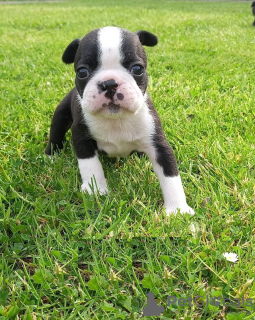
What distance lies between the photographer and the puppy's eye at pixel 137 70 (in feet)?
8.39

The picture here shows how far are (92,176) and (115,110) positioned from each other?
57 cm

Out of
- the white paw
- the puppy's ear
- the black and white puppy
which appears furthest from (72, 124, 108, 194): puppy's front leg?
the puppy's ear

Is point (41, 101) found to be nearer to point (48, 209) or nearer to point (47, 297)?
point (48, 209)

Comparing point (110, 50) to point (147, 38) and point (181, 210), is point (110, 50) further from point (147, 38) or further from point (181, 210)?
point (181, 210)

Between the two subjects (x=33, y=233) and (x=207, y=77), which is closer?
(x=33, y=233)

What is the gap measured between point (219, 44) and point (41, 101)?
4.48 meters

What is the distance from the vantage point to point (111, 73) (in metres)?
2.42

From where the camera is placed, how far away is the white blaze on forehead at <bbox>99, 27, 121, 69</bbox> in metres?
2.46

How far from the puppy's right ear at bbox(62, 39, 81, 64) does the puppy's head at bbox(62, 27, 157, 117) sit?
1.16ft

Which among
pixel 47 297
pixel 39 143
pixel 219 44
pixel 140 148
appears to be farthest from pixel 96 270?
pixel 219 44

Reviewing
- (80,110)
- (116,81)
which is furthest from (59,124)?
(116,81)

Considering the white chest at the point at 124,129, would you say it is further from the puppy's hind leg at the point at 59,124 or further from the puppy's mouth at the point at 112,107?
the puppy's hind leg at the point at 59,124

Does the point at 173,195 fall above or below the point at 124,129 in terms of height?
below

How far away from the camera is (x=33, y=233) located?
2350mm
